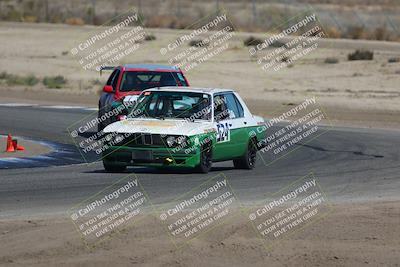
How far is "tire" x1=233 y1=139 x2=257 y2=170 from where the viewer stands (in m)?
19.2

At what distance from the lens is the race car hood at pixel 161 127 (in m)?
17.3

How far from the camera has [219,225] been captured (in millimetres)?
12711

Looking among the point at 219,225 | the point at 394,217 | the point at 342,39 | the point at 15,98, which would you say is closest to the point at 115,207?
the point at 219,225

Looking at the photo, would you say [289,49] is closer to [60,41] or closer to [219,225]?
[60,41]

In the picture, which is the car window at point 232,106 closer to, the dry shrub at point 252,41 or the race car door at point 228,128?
the race car door at point 228,128

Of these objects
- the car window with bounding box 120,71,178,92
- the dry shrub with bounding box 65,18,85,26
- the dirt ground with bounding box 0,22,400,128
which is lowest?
the dry shrub with bounding box 65,18,85,26

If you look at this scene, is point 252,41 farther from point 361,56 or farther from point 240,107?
point 240,107

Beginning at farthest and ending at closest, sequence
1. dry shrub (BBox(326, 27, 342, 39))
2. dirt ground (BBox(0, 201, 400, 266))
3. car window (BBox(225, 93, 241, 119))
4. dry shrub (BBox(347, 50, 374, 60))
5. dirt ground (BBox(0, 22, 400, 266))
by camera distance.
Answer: dry shrub (BBox(326, 27, 342, 39))
dry shrub (BBox(347, 50, 374, 60))
car window (BBox(225, 93, 241, 119))
dirt ground (BBox(0, 22, 400, 266))
dirt ground (BBox(0, 201, 400, 266))

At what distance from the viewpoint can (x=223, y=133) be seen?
722 inches

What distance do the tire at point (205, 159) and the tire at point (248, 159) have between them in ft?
4.28

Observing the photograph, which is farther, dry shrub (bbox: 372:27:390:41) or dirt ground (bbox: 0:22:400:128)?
dry shrub (bbox: 372:27:390:41)

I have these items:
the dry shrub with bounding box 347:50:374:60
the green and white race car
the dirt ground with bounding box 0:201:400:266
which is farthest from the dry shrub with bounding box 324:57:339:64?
the dirt ground with bounding box 0:201:400:266

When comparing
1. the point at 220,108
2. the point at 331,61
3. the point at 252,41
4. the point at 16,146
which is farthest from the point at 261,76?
the point at 220,108

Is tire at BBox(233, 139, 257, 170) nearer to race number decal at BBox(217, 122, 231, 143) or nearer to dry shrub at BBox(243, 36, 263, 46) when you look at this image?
race number decal at BBox(217, 122, 231, 143)
